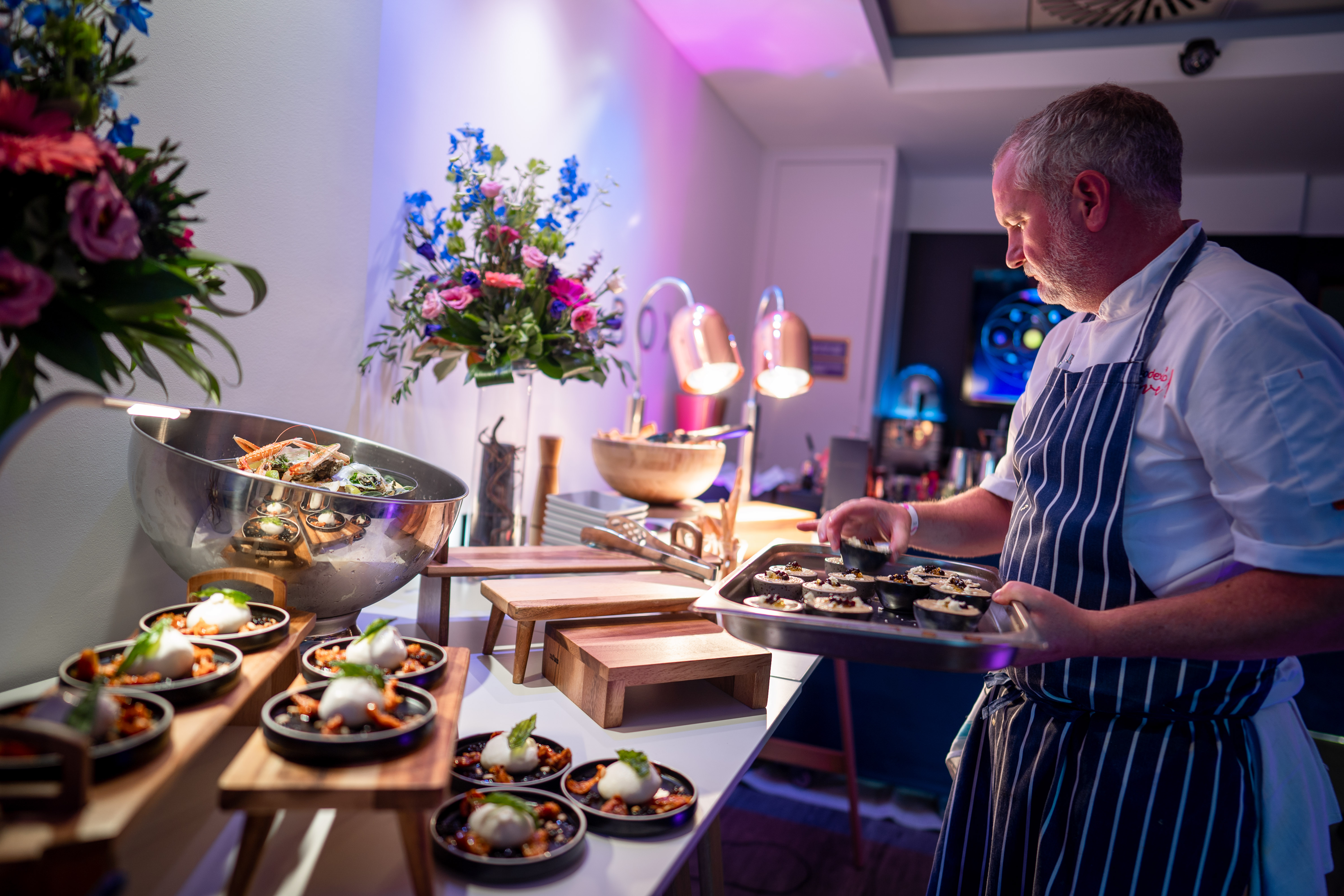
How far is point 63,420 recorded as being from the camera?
1063 mm

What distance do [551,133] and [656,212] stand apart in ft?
2.85

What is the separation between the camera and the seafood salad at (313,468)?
43.9 inches

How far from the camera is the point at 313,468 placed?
1.12 metres

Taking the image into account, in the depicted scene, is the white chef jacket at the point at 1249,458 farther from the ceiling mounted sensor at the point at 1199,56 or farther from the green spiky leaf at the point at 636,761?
the ceiling mounted sensor at the point at 1199,56

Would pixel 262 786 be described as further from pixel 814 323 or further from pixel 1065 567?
pixel 814 323

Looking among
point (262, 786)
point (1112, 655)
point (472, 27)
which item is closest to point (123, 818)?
point (262, 786)

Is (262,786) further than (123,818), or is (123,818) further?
(262,786)

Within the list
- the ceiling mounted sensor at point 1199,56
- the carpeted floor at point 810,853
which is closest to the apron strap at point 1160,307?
the carpeted floor at point 810,853

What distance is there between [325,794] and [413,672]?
8.7 inches

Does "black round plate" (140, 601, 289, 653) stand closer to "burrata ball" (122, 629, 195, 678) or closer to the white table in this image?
"burrata ball" (122, 629, 195, 678)

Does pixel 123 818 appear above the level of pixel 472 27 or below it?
below

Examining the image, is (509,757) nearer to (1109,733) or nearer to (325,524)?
(325,524)

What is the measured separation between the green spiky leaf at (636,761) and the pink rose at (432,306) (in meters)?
1.05

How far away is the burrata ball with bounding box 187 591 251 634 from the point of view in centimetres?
87
